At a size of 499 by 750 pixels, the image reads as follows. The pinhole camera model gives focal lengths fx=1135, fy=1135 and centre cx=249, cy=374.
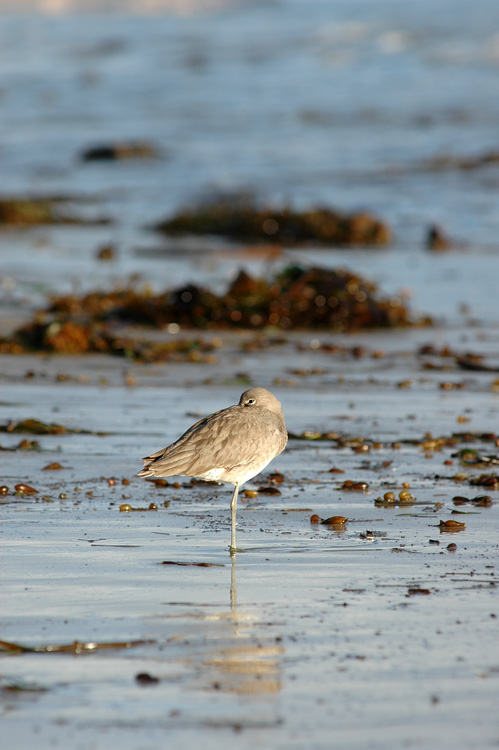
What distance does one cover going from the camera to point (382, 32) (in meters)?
44.0

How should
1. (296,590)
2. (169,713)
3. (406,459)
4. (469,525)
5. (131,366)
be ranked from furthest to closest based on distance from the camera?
(131,366) → (406,459) → (469,525) → (296,590) → (169,713)

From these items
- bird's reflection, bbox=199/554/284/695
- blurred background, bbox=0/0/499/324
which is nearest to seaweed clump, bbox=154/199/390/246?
blurred background, bbox=0/0/499/324

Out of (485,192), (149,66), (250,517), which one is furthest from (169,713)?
(149,66)

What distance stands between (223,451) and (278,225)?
15.2 metres

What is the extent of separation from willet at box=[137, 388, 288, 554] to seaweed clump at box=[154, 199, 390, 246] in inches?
528

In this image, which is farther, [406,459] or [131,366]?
[131,366]

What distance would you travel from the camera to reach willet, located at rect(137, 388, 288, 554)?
16.6 feet

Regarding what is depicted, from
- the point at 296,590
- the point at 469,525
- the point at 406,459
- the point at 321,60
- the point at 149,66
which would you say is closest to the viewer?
the point at 296,590

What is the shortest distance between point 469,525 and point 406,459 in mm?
1348

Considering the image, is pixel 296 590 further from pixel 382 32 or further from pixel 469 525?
pixel 382 32

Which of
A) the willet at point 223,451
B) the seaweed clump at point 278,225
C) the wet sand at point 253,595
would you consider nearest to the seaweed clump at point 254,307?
the wet sand at point 253,595

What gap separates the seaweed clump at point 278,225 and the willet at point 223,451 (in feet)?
44.0

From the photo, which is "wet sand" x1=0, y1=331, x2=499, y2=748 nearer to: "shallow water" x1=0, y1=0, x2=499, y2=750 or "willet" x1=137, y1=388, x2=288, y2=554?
"shallow water" x1=0, y1=0, x2=499, y2=750

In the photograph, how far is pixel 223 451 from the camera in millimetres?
5086
